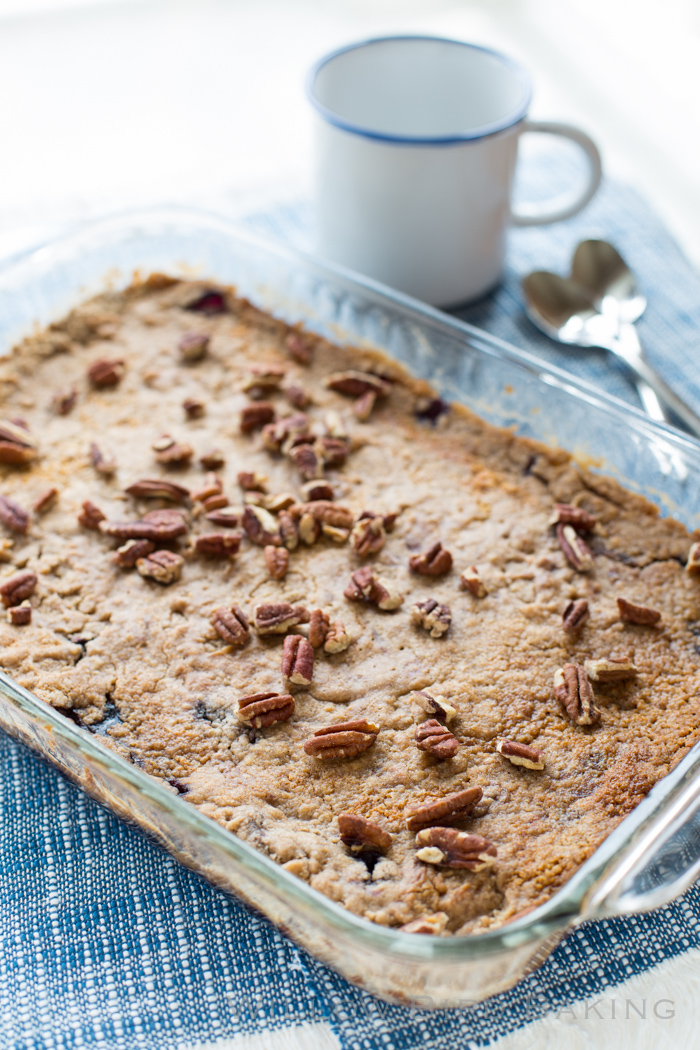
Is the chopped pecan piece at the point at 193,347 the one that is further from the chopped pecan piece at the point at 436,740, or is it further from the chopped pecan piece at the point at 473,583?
the chopped pecan piece at the point at 436,740

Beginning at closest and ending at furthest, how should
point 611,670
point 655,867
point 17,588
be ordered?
point 655,867
point 611,670
point 17,588

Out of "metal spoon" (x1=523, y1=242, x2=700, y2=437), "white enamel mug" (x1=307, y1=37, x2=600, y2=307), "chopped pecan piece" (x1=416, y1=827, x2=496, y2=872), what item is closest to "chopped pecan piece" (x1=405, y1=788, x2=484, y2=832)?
"chopped pecan piece" (x1=416, y1=827, x2=496, y2=872)

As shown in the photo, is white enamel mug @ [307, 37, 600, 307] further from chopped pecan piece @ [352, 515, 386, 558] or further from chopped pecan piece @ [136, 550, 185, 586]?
chopped pecan piece @ [136, 550, 185, 586]

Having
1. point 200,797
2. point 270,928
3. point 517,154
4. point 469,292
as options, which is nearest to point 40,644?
point 200,797

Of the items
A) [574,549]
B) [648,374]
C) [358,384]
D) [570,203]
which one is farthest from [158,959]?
[570,203]

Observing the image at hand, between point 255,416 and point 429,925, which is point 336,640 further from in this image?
point 255,416

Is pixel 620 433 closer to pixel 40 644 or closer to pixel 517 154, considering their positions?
pixel 517 154

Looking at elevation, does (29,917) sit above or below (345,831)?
below
